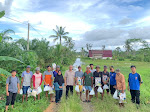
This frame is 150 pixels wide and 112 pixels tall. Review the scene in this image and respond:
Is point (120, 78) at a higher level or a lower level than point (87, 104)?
higher

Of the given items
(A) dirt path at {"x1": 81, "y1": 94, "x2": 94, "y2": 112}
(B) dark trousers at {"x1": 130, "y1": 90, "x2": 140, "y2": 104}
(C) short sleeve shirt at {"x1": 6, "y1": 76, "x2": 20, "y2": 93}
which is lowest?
(A) dirt path at {"x1": 81, "y1": 94, "x2": 94, "y2": 112}

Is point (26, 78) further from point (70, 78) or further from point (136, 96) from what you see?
point (136, 96)

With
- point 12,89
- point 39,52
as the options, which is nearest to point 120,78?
point 12,89

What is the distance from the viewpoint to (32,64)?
31.9 feet

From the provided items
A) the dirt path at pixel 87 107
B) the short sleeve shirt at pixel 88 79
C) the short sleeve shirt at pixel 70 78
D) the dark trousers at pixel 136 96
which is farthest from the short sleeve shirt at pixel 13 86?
the dark trousers at pixel 136 96

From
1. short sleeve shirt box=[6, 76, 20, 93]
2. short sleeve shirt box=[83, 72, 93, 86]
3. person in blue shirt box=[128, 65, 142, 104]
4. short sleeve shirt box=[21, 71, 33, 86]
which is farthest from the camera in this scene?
short sleeve shirt box=[83, 72, 93, 86]

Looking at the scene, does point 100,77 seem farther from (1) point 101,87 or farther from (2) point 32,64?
(2) point 32,64

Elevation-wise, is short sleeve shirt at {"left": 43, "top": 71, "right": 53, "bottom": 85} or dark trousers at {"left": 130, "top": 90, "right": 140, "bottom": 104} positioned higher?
short sleeve shirt at {"left": 43, "top": 71, "right": 53, "bottom": 85}

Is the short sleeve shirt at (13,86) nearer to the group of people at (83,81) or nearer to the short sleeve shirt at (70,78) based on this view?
the group of people at (83,81)

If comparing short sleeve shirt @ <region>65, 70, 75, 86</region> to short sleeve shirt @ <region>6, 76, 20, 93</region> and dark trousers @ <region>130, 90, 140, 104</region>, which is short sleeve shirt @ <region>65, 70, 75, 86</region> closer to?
short sleeve shirt @ <region>6, 76, 20, 93</region>

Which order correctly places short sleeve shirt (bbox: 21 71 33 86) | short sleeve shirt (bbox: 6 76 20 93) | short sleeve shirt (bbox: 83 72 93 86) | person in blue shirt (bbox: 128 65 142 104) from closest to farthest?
short sleeve shirt (bbox: 6 76 20 93), person in blue shirt (bbox: 128 65 142 104), short sleeve shirt (bbox: 21 71 33 86), short sleeve shirt (bbox: 83 72 93 86)

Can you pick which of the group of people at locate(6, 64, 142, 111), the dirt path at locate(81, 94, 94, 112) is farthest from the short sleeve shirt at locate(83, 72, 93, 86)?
the dirt path at locate(81, 94, 94, 112)

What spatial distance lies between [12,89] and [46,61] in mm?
11990

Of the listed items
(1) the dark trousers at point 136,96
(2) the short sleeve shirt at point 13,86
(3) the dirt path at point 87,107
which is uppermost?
(2) the short sleeve shirt at point 13,86
